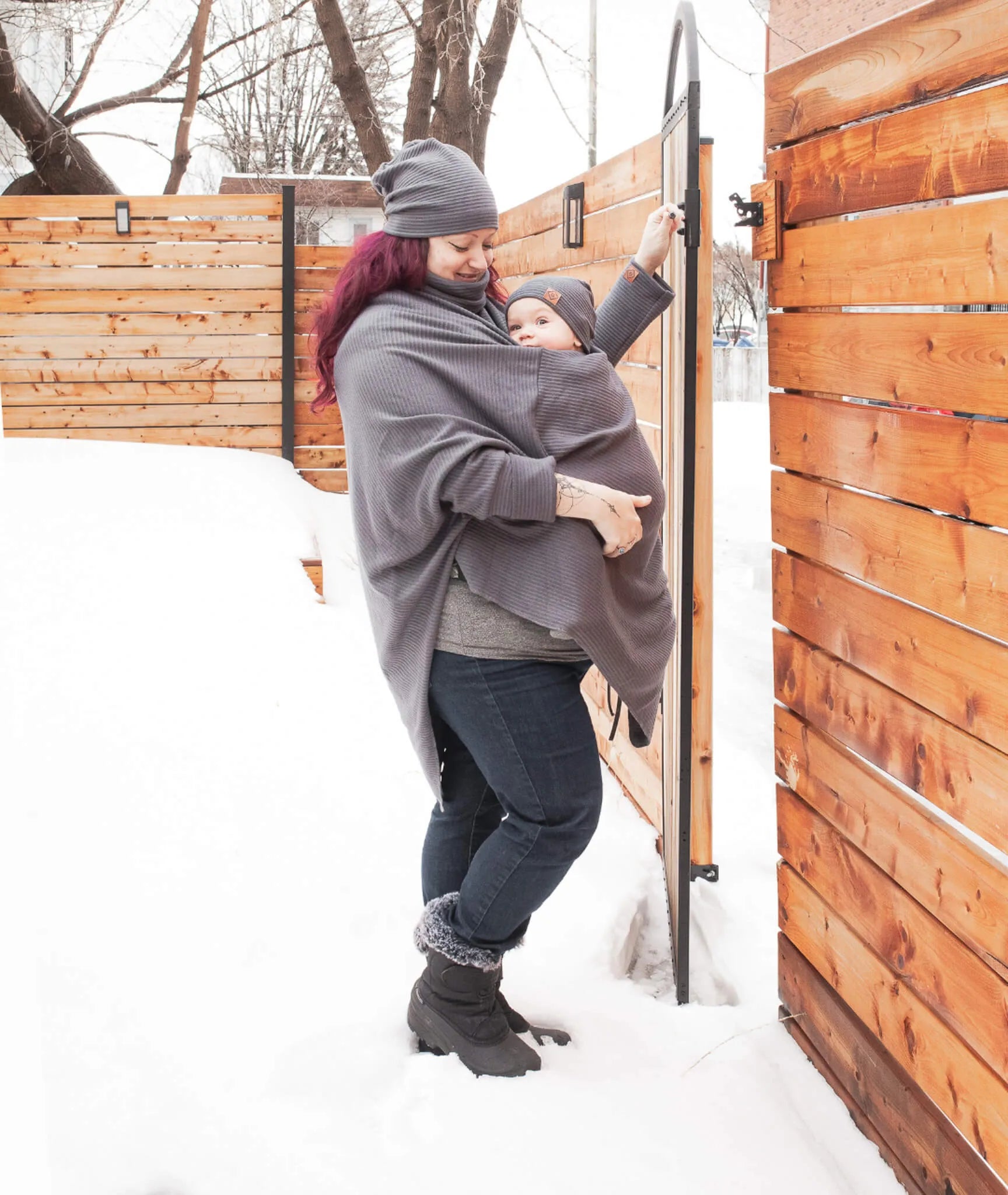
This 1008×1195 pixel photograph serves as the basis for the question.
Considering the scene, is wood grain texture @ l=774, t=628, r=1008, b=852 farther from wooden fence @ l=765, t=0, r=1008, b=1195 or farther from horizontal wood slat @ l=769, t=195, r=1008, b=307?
horizontal wood slat @ l=769, t=195, r=1008, b=307

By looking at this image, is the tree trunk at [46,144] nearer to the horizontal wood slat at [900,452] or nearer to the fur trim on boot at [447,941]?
the horizontal wood slat at [900,452]

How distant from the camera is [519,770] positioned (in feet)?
6.80

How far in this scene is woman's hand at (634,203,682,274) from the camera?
92.4 inches

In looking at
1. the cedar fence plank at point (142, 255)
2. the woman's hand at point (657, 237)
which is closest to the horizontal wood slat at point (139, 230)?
the cedar fence plank at point (142, 255)

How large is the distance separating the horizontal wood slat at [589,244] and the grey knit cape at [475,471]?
3.99ft

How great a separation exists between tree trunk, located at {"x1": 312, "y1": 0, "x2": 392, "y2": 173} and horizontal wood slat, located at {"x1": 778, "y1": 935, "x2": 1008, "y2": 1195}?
270 inches

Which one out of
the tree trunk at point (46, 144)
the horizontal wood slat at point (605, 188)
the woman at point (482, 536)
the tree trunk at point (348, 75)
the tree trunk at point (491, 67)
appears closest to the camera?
the woman at point (482, 536)

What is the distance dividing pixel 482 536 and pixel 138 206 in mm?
6599

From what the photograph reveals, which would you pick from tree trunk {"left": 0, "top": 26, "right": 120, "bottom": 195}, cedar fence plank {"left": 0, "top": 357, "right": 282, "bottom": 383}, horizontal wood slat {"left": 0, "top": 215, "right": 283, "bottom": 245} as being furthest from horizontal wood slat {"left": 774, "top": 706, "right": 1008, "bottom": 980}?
tree trunk {"left": 0, "top": 26, "right": 120, "bottom": 195}

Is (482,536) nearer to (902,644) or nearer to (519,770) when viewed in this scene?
(519,770)

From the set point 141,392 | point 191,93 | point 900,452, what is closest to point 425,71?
point 141,392

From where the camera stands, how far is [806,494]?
2.28 m

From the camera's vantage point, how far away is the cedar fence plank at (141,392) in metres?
7.77

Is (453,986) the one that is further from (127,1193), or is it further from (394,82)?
(394,82)
